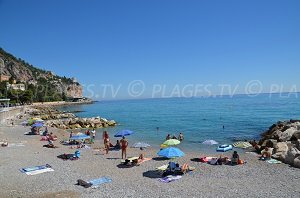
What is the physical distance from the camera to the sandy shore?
13656mm

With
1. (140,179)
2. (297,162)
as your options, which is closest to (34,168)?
(140,179)

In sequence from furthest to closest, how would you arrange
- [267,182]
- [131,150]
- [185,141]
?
[185,141]
[131,150]
[267,182]

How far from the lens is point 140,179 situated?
53.1 ft

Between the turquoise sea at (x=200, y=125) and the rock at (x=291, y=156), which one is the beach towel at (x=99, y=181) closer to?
the rock at (x=291, y=156)

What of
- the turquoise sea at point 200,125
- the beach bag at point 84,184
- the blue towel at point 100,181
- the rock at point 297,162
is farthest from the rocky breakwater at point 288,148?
the beach bag at point 84,184

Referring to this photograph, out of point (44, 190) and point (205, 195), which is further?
point (44, 190)

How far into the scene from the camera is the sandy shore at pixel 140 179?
13.7 m

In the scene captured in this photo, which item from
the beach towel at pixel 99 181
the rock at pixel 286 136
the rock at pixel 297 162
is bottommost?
the beach towel at pixel 99 181

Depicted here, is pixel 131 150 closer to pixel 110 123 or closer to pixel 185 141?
pixel 185 141

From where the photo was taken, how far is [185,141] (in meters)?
33.4

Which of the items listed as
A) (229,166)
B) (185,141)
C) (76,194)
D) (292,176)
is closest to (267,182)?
(292,176)

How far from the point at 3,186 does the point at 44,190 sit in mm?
2277

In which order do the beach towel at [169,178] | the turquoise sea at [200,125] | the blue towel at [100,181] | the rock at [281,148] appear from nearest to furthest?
the blue towel at [100,181] < the beach towel at [169,178] < the rock at [281,148] < the turquoise sea at [200,125]

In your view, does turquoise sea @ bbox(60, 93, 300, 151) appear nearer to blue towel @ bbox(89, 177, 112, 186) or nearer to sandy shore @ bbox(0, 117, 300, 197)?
sandy shore @ bbox(0, 117, 300, 197)
